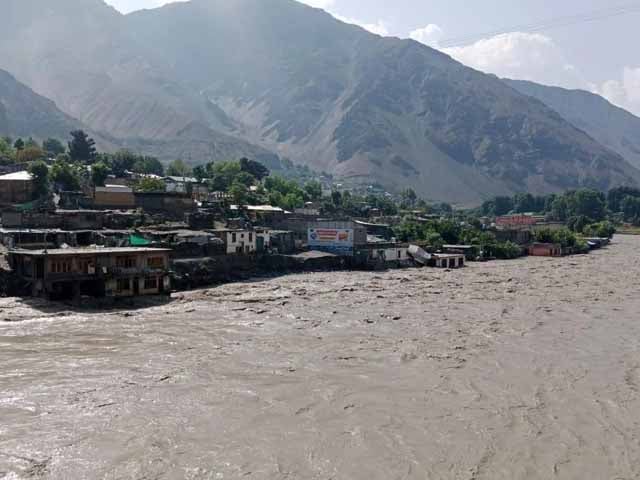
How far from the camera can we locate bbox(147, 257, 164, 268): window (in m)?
29.4

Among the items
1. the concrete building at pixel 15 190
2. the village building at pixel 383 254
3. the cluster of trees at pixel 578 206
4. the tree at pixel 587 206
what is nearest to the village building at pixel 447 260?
the village building at pixel 383 254

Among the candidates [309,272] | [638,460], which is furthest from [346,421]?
[309,272]

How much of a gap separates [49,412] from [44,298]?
14.0m

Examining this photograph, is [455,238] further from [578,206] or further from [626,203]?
[626,203]

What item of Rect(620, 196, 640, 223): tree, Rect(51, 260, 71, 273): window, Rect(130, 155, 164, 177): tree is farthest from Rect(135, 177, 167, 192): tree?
Rect(620, 196, 640, 223): tree

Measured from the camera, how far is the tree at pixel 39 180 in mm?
45312

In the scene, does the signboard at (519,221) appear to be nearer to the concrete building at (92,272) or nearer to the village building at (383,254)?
the village building at (383,254)

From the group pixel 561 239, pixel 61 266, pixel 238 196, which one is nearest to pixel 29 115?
pixel 238 196

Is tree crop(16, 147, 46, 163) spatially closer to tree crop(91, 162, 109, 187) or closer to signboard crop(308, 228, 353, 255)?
tree crop(91, 162, 109, 187)

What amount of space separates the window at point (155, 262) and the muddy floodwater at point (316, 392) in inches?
77.4

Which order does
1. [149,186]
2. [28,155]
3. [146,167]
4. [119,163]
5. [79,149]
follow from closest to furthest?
[149,186] → [28,155] → [119,163] → [79,149] → [146,167]

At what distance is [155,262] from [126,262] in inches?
59.0

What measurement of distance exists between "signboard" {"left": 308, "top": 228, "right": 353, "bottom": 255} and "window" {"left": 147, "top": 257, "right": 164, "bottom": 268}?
17760 mm

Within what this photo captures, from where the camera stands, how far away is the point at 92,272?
89.4ft
